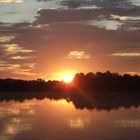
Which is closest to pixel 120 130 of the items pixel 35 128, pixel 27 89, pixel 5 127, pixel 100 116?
pixel 35 128

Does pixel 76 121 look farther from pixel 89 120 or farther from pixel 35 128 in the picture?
pixel 35 128

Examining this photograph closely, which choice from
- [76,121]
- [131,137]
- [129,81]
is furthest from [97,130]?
[129,81]

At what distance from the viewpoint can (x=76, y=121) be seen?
88.1ft

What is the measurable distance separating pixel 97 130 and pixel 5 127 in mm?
4816

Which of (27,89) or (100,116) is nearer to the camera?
(100,116)

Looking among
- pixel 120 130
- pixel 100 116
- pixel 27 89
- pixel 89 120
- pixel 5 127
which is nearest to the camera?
pixel 120 130

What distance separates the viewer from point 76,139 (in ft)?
63.9

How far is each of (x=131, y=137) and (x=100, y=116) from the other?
33.0ft

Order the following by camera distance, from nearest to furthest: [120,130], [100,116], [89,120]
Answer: [120,130] < [89,120] < [100,116]

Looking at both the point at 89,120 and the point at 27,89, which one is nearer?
the point at 89,120

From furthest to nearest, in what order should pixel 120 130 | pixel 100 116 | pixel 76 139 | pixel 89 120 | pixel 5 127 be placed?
pixel 100 116
pixel 89 120
pixel 5 127
pixel 120 130
pixel 76 139

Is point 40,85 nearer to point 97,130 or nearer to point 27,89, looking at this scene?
point 27,89

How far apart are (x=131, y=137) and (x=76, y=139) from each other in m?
2.44

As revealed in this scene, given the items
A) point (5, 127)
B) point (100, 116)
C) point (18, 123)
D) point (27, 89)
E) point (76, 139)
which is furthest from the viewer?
point (27, 89)
